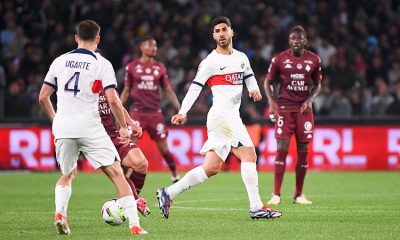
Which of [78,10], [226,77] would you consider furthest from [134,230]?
[78,10]

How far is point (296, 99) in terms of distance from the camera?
14.0 metres

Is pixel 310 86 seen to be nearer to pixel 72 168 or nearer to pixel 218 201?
pixel 218 201

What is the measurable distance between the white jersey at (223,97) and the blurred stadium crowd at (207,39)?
11667mm

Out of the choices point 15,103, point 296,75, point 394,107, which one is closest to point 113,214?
point 296,75

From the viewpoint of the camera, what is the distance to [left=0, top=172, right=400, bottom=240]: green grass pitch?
9.59 m

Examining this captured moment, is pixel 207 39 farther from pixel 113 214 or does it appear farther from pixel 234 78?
pixel 113 214

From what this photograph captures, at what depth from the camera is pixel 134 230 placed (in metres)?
9.30

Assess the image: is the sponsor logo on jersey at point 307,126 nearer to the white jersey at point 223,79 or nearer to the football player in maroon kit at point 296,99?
the football player in maroon kit at point 296,99

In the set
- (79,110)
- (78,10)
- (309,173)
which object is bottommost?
(309,173)

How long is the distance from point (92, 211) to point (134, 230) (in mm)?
3278

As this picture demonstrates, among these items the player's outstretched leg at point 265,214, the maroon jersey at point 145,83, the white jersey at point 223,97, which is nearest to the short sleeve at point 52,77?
the white jersey at point 223,97

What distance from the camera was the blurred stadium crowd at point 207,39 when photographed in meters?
23.5

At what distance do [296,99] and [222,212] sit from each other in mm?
2709

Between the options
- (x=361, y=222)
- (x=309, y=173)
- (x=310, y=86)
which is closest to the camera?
(x=361, y=222)
